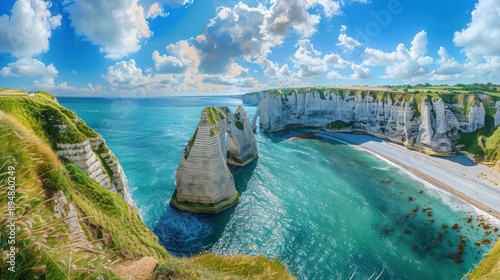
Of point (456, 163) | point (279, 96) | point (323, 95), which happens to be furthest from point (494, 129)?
point (279, 96)

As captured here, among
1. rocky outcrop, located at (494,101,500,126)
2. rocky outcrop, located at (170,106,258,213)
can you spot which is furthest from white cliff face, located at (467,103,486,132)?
rocky outcrop, located at (170,106,258,213)

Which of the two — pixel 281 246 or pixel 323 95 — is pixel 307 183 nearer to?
pixel 281 246

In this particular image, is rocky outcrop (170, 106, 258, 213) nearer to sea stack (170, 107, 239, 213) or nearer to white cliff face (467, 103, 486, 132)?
sea stack (170, 107, 239, 213)

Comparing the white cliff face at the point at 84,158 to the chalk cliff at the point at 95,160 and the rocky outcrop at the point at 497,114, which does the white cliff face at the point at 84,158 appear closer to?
the chalk cliff at the point at 95,160

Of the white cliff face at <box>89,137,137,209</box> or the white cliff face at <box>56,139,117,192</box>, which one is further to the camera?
the white cliff face at <box>89,137,137,209</box>

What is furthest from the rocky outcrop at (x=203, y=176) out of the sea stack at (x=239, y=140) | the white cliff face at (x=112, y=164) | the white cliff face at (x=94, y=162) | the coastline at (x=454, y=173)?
the coastline at (x=454, y=173)

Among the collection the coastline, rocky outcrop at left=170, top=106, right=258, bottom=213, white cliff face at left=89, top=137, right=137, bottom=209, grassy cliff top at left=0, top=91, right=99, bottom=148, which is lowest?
the coastline

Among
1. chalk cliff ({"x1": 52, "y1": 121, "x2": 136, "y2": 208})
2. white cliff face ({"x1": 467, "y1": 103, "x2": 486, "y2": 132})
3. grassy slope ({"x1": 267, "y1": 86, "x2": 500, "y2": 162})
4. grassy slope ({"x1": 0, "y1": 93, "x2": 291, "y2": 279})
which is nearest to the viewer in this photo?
grassy slope ({"x1": 0, "y1": 93, "x2": 291, "y2": 279})

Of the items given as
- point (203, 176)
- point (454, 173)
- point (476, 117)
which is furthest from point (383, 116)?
point (203, 176)
